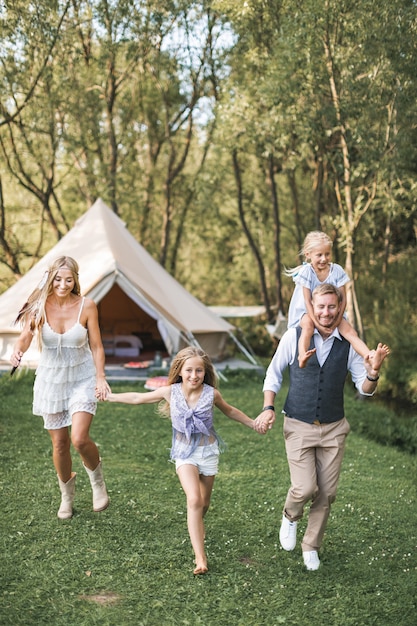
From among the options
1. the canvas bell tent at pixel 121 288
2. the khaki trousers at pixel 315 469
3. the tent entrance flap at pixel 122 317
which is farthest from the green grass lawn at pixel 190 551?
the tent entrance flap at pixel 122 317

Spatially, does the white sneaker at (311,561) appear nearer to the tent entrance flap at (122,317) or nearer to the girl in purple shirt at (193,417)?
the girl in purple shirt at (193,417)

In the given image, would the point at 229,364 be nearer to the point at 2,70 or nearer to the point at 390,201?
the point at 390,201

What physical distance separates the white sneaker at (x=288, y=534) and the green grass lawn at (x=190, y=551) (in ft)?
0.24

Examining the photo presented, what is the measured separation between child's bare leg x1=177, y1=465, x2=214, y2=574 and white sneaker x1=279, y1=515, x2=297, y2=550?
580mm

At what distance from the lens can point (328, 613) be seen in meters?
4.04

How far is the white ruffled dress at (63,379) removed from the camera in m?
5.14

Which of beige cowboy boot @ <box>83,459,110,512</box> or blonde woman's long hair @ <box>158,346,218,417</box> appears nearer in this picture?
blonde woman's long hair @ <box>158,346,218,417</box>

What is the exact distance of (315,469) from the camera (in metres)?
4.59

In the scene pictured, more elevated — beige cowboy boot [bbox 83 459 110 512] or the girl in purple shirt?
the girl in purple shirt

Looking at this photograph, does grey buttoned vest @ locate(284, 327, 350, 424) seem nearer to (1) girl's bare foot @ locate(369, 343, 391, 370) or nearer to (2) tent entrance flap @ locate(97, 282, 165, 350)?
(1) girl's bare foot @ locate(369, 343, 391, 370)

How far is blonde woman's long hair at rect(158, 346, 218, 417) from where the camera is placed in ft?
15.4

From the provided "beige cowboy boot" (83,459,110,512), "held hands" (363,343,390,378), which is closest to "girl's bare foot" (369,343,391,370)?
"held hands" (363,343,390,378)

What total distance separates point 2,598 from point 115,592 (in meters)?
0.59

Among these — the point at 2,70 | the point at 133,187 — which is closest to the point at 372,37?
the point at 2,70
